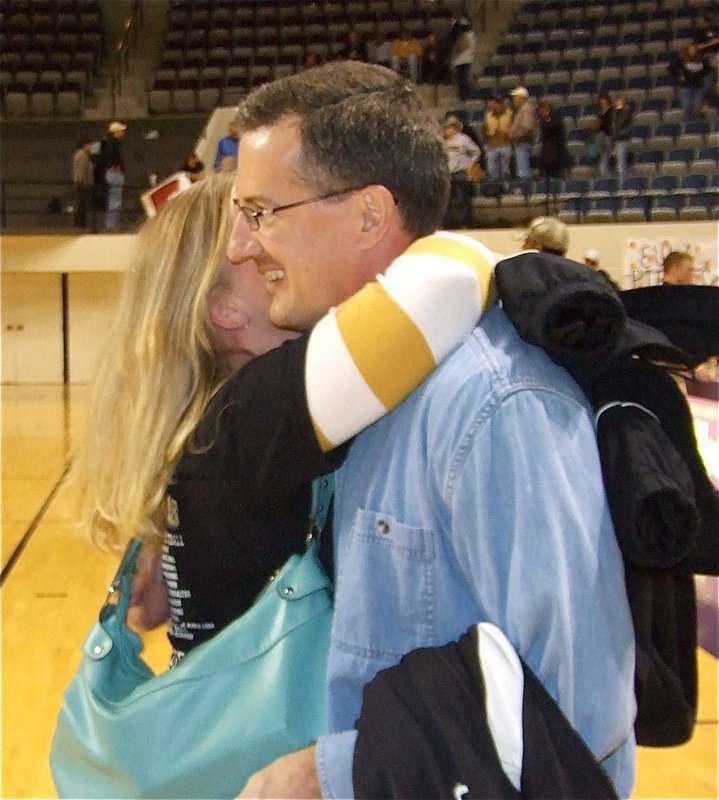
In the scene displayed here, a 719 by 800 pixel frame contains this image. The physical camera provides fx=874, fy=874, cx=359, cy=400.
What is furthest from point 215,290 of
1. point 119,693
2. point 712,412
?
point 712,412

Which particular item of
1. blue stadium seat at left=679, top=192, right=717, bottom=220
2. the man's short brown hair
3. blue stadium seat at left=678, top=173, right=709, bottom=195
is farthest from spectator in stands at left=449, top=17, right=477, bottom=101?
the man's short brown hair

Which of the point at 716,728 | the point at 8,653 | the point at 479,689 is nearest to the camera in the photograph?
the point at 479,689

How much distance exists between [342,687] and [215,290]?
58 cm

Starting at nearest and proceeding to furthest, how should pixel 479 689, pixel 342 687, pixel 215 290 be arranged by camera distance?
pixel 479 689 < pixel 342 687 < pixel 215 290

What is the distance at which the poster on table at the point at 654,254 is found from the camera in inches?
373

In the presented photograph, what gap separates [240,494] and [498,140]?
1079 centimetres

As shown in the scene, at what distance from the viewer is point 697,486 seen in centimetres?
83

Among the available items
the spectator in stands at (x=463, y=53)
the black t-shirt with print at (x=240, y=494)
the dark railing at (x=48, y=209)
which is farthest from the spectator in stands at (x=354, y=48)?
the black t-shirt with print at (x=240, y=494)

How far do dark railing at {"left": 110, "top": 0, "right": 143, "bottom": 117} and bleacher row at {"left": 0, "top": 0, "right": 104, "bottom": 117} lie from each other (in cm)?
35

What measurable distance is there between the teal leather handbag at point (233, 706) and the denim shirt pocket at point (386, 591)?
0.09 metres

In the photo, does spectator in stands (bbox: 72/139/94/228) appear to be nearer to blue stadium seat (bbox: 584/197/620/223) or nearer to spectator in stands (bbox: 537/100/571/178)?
spectator in stands (bbox: 537/100/571/178)

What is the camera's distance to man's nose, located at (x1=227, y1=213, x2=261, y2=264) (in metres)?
1.08

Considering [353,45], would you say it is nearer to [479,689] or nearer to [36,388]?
[36,388]

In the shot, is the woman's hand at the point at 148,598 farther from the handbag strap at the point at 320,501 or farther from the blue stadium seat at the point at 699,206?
the blue stadium seat at the point at 699,206
